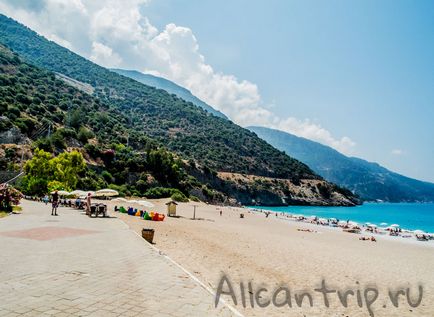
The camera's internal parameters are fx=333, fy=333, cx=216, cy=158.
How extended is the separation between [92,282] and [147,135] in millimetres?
108961

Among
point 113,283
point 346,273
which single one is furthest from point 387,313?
point 113,283

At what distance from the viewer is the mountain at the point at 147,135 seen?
6875 cm

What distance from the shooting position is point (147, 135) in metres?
113

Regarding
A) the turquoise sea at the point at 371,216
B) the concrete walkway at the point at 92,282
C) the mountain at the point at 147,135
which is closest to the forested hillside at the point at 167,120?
the mountain at the point at 147,135

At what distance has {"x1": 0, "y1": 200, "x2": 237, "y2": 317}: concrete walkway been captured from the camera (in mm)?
5406

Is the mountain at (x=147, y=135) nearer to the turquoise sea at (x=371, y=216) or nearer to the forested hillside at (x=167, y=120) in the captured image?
the forested hillside at (x=167, y=120)

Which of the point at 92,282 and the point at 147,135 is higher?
the point at 147,135

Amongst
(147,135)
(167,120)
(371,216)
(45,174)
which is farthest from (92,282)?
(167,120)

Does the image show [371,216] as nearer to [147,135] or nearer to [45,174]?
[147,135]

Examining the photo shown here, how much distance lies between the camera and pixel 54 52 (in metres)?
171

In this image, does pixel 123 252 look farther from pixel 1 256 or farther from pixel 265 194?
pixel 265 194

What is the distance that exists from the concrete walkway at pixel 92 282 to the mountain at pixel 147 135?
5132 cm

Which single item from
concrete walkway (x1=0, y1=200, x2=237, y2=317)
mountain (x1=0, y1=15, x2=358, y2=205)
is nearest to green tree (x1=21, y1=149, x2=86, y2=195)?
mountain (x1=0, y1=15, x2=358, y2=205)

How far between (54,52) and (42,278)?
191195 mm
